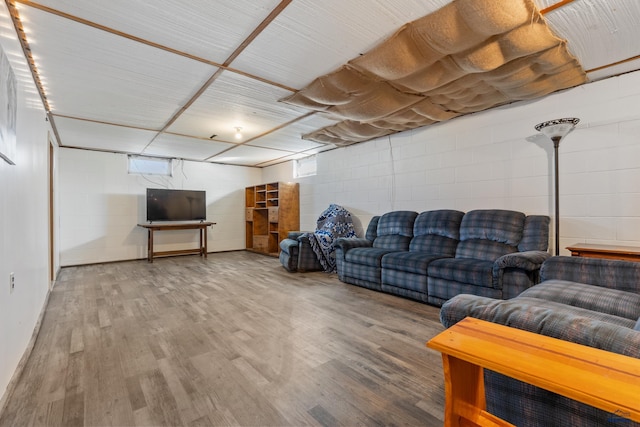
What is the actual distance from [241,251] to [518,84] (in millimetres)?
6511

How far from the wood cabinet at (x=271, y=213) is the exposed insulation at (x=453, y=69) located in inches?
129

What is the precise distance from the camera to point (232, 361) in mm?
2016

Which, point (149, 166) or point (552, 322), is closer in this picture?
point (552, 322)

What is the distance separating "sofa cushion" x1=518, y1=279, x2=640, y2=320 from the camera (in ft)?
4.97

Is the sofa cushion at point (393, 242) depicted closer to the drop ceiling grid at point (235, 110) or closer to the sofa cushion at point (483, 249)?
the sofa cushion at point (483, 249)

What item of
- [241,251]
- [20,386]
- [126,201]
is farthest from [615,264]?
[126,201]

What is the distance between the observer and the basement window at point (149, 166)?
6178mm

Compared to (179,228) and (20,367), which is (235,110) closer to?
(20,367)

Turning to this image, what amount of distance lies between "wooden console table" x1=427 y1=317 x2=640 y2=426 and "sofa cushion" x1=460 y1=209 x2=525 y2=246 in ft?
7.75

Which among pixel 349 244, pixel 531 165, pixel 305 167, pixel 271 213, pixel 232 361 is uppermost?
pixel 305 167

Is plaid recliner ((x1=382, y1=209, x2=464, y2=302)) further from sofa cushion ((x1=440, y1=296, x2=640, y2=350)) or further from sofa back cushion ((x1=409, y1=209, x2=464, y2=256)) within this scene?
sofa cushion ((x1=440, y1=296, x2=640, y2=350))

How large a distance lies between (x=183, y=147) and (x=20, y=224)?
379cm

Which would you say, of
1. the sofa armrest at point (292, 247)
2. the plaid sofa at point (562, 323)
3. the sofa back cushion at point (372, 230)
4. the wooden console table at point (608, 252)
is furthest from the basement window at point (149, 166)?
the wooden console table at point (608, 252)

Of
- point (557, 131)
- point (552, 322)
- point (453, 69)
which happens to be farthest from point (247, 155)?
point (552, 322)
